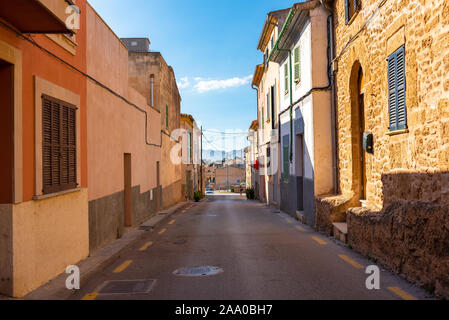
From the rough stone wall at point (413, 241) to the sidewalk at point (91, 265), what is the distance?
510 cm

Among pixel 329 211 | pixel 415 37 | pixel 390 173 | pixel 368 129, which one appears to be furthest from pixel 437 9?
pixel 329 211

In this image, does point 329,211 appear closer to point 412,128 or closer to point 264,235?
point 264,235

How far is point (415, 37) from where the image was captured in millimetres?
7434

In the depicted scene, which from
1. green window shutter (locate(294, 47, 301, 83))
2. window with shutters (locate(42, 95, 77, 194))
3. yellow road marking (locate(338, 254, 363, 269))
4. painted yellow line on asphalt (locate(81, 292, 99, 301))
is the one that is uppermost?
green window shutter (locate(294, 47, 301, 83))

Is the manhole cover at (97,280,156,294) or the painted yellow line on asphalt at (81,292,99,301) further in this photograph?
the manhole cover at (97,280,156,294)

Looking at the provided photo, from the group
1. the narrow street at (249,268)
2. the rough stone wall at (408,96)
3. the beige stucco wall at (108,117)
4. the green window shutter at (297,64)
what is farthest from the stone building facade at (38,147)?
the green window shutter at (297,64)

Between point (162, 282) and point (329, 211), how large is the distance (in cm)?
597

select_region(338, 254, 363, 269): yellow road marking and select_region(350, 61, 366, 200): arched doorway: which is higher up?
select_region(350, 61, 366, 200): arched doorway

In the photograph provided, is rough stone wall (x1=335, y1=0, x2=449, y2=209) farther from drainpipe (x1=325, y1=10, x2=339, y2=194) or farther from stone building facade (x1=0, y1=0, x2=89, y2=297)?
stone building facade (x1=0, y1=0, x2=89, y2=297)

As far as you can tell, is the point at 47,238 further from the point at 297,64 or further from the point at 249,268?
the point at 297,64

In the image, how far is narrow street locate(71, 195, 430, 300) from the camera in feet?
19.6

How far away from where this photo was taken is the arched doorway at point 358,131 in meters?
11.5

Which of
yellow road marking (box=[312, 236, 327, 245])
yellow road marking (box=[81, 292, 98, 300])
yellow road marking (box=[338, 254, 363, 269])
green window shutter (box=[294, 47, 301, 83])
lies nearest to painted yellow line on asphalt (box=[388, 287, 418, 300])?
yellow road marking (box=[338, 254, 363, 269])

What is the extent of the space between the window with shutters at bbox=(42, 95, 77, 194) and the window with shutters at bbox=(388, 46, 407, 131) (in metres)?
6.42
